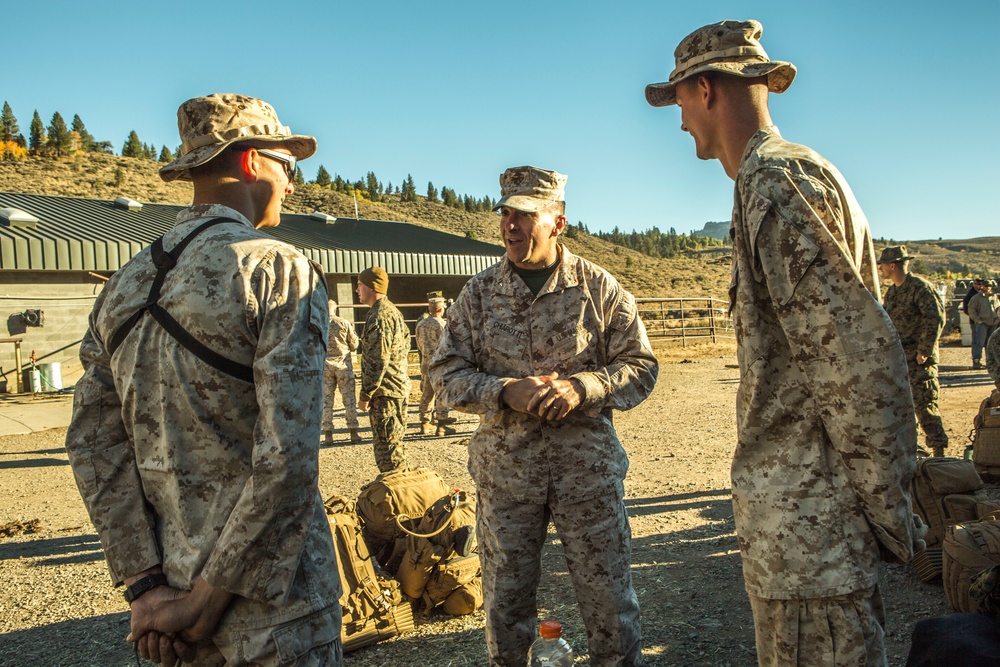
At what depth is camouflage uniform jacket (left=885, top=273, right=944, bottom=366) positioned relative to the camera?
7.13m

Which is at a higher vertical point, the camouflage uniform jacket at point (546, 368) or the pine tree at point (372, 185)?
the pine tree at point (372, 185)

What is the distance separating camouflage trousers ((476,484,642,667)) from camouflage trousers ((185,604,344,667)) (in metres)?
1.18

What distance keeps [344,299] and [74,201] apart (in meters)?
10.7

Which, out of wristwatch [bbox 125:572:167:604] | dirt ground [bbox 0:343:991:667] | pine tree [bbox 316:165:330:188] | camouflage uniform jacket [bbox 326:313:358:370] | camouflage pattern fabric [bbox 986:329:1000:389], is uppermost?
pine tree [bbox 316:165:330:188]

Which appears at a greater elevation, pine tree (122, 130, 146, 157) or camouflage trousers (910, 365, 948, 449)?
pine tree (122, 130, 146, 157)

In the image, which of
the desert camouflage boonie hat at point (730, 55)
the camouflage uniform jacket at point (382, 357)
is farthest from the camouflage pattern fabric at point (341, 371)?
the desert camouflage boonie hat at point (730, 55)

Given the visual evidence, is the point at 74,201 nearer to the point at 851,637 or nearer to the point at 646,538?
the point at 646,538

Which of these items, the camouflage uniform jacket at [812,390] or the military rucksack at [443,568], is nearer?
the camouflage uniform jacket at [812,390]

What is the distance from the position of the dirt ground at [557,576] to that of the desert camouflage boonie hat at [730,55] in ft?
9.21

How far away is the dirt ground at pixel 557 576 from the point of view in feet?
12.5

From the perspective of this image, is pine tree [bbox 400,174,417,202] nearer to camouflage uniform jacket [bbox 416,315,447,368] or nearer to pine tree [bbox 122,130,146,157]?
pine tree [bbox 122,130,146,157]

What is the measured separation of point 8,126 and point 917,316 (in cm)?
9082

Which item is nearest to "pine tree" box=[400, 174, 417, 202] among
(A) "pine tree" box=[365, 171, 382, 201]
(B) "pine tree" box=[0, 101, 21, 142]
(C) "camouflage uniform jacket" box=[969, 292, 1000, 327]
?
(A) "pine tree" box=[365, 171, 382, 201]

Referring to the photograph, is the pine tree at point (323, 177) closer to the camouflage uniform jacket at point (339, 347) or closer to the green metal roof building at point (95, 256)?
the green metal roof building at point (95, 256)
